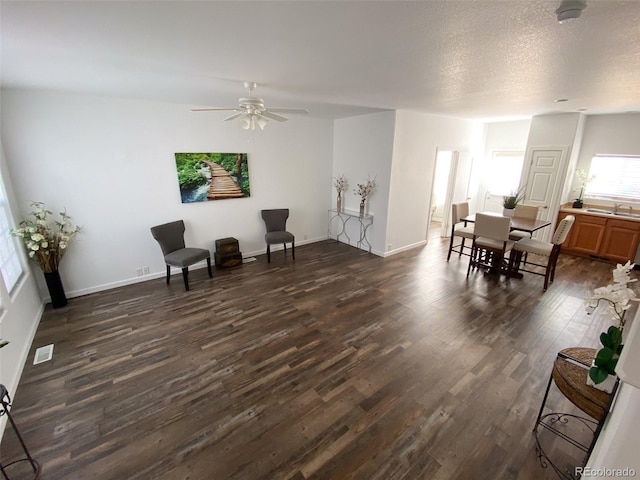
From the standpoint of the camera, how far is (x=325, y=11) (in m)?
1.45

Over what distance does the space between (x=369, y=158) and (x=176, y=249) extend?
12.5 feet

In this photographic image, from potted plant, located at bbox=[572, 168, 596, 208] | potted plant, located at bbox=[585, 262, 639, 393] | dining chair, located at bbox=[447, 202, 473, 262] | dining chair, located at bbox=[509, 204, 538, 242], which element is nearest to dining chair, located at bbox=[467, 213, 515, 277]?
dining chair, located at bbox=[447, 202, 473, 262]

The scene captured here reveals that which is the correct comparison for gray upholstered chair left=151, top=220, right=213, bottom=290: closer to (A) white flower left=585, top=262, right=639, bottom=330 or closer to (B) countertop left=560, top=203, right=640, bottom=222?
(A) white flower left=585, top=262, right=639, bottom=330

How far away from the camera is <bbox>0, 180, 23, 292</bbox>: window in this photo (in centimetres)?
285

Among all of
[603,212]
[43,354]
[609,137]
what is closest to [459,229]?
[603,212]

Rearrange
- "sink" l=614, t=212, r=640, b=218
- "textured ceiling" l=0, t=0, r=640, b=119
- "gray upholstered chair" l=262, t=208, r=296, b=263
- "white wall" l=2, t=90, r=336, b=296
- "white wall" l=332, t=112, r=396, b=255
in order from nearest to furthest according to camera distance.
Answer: "textured ceiling" l=0, t=0, r=640, b=119
"white wall" l=2, t=90, r=336, b=296
"sink" l=614, t=212, r=640, b=218
"white wall" l=332, t=112, r=396, b=255
"gray upholstered chair" l=262, t=208, r=296, b=263

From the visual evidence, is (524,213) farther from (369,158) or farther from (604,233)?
(369,158)

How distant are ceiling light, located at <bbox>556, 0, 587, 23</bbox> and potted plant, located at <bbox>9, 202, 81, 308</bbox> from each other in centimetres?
494

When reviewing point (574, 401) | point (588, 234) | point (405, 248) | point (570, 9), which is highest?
point (570, 9)

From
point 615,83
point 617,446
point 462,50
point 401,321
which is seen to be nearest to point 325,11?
point 462,50

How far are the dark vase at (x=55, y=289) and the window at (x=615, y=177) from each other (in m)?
9.17

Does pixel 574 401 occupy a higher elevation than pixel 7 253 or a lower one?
lower

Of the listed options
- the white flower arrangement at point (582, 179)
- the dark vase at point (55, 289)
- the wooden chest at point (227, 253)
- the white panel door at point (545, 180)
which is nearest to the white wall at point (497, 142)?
the white panel door at point (545, 180)

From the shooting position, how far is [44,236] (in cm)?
332
